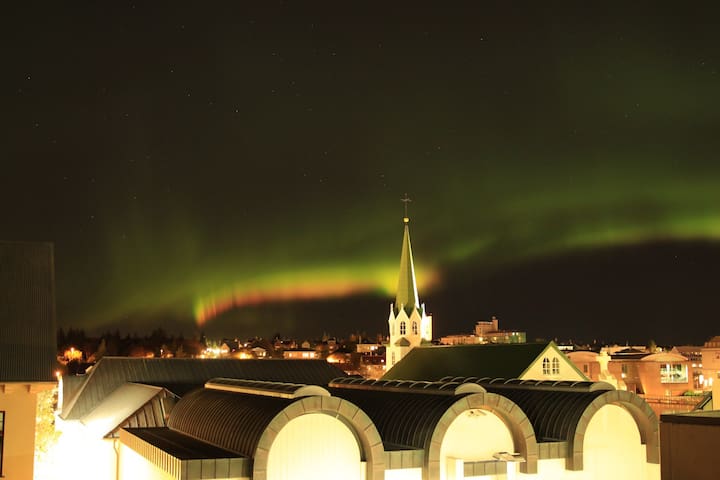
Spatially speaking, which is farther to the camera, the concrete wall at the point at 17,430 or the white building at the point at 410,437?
the white building at the point at 410,437

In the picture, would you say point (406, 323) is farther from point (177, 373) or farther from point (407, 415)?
point (407, 415)

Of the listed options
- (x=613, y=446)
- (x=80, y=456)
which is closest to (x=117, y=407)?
(x=80, y=456)

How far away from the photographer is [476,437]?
31.8 m

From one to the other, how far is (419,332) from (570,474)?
51548mm

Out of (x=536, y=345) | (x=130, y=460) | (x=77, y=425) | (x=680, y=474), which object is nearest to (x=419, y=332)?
(x=536, y=345)

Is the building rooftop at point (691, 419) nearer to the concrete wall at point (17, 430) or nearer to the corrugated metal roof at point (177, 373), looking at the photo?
the concrete wall at point (17, 430)

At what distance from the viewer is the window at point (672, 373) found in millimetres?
147125

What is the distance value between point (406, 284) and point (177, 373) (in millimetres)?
34349

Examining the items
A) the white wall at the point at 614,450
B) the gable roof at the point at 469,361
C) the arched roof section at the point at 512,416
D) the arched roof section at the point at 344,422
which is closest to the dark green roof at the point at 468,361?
the gable roof at the point at 469,361

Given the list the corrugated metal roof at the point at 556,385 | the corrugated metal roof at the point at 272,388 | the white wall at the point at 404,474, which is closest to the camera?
the white wall at the point at 404,474

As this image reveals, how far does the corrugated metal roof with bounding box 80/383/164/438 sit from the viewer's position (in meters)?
45.9

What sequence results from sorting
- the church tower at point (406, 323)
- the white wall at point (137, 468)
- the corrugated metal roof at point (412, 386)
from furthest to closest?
the church tower at point (406, 323) < the corrugated metal roof at point (412, 386) < the white wall at point (137, 468)

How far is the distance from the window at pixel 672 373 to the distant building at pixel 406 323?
78.3 meters

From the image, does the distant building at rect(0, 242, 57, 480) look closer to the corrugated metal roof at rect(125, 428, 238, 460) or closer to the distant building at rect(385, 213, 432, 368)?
the corrugated metal roof at rect(125, 428, 238, 460)
